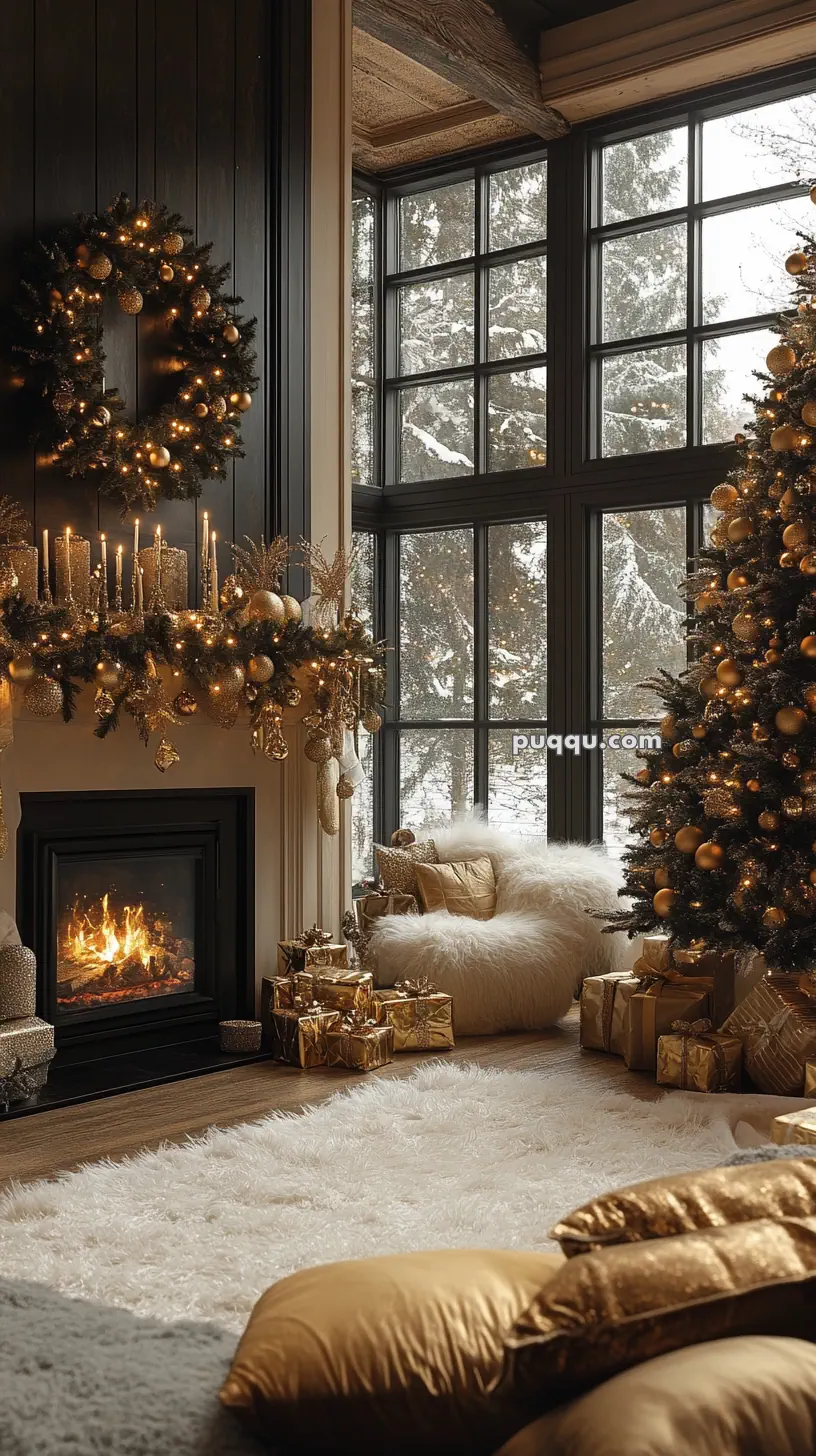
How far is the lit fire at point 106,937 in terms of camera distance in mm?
4680

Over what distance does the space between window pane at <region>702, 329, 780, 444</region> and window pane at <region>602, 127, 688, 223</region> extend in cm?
76

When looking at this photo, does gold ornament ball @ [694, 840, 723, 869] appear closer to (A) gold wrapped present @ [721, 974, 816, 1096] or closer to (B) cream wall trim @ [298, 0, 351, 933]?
(A) gold wrapped present @ [721, 974, 816, 1096]

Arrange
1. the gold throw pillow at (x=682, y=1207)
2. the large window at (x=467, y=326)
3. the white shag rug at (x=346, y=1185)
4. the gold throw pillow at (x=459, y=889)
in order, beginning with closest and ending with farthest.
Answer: the gold throw pillow at (x=682, y=1207)
the white shag rug at (x=346, y=1185)
the gold throw pillow at (x=459, y=889)
the large window at (x=467, y=326)

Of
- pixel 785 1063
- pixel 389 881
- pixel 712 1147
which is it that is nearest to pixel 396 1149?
pixel 712 1147

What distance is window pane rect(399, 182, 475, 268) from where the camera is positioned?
712 centimetres

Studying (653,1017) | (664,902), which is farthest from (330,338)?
(653,1017)

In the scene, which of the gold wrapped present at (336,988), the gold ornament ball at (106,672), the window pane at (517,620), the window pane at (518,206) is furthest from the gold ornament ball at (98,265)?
the window pane at (518,206)

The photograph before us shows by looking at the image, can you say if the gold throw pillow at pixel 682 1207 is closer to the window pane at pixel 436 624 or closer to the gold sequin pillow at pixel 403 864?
the gold sequin pillow at pixel 403 864

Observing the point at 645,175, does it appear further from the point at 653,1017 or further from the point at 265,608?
the point at 653,1017

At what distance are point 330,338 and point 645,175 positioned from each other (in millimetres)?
2097

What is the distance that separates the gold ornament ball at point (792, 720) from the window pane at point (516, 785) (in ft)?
8.72

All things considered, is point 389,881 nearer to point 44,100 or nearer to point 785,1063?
point 785,1063

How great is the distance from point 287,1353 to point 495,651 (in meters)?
5.95

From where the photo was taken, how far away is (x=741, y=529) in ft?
14.5
